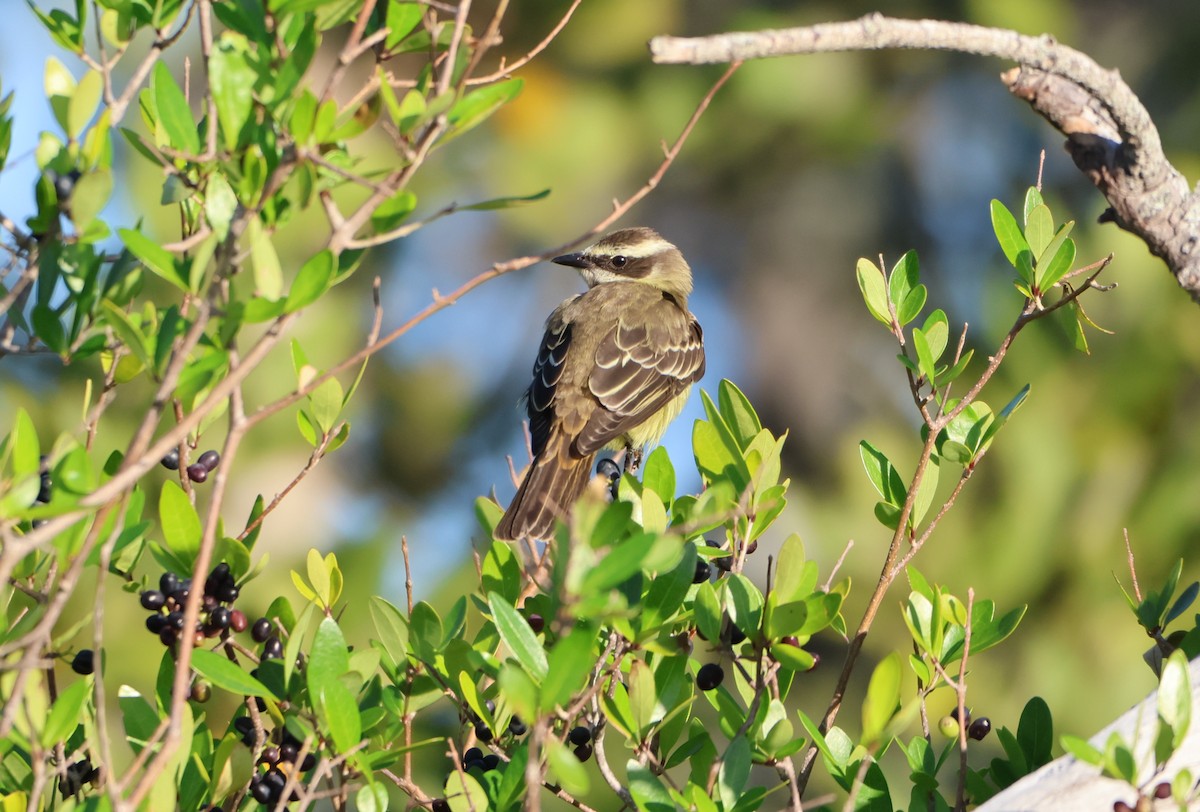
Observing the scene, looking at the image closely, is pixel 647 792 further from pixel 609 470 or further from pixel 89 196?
pixel 609 470

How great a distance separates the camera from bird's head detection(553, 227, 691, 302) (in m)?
6.36

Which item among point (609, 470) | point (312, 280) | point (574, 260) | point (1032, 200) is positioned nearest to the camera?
point (312, 280)

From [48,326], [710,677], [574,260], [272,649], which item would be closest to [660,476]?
[710,677]

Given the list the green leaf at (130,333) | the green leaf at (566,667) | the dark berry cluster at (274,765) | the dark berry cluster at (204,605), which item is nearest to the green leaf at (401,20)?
the green leaf at (130,333)

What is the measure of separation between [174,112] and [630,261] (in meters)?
4.63

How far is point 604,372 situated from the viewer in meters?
5.45

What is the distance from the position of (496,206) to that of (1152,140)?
3.74 feet

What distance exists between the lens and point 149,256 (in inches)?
68.4

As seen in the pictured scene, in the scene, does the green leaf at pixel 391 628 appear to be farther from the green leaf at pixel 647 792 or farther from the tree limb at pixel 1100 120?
the tree limb at pixel 1100 120

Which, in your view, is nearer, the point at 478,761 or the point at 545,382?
the point at 478,761

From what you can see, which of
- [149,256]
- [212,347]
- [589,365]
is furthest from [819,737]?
[589,365]

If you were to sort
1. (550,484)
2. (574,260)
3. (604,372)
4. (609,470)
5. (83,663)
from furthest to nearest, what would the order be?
(574,260) < (604,372) < (550,484) < (609,470) < (83,663)

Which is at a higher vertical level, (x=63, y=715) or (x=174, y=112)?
(x=174, y=112)

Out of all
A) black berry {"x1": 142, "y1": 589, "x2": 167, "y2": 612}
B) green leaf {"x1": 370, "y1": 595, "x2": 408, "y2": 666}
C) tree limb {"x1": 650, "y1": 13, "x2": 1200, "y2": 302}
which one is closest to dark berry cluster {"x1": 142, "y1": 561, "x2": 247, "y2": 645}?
black berry {"x1": 142, "y1": 589, "x2": 167, "y2": 612}
